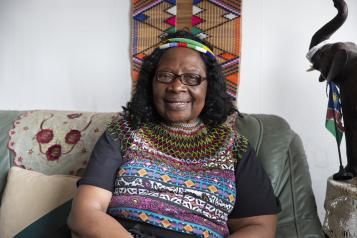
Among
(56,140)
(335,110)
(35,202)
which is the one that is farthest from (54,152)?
(335,110)

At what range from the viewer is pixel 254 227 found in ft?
3.66

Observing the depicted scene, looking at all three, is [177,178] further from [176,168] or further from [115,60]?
[115,60]

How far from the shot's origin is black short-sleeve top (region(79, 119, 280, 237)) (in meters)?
1.09

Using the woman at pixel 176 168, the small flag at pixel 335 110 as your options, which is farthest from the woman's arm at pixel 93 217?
the small flag at pixel 335 110

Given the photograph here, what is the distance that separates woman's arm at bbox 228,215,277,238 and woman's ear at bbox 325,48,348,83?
0.54 m

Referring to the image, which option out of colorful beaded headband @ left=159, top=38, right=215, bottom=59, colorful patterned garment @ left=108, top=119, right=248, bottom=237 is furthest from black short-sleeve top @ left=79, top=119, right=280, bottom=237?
colorful beaded headband @ left=159, top=38, right=215, bottom=59

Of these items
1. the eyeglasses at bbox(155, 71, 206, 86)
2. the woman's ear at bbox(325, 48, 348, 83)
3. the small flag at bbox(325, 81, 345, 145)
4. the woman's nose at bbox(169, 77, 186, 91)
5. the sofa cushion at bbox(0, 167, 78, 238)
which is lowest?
the sofa cushion at bbox(0, 167, 78, 238)

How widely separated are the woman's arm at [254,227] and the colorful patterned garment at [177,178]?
4cm

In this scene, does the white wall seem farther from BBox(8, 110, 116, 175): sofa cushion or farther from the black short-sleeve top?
the black short-sleeve top

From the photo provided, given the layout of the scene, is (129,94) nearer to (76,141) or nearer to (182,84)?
(76,141)

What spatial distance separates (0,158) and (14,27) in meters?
0.91

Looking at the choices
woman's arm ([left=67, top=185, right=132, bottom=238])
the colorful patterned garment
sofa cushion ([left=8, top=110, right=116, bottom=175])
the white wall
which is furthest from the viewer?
the white wall

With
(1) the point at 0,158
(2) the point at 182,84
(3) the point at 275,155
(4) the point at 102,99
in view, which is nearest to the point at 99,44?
(4) the point at 102,99

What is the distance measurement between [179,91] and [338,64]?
1.87ft
